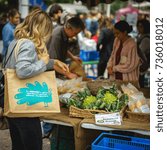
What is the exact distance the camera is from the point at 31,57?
2.87 metres

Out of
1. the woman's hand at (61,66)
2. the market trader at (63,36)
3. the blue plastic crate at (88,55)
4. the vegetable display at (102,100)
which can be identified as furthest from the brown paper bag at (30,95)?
→ the blue plastic crate at (88,55)

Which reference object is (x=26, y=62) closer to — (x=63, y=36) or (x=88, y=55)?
(x=63, y=36)

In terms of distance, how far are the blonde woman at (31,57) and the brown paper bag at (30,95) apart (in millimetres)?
65

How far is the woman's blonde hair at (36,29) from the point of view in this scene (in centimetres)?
293

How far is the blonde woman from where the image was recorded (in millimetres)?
2836

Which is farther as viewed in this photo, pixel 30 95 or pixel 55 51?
pixel 55 51

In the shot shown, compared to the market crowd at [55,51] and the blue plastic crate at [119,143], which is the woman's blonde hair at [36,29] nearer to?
the market crowd at [55,51]

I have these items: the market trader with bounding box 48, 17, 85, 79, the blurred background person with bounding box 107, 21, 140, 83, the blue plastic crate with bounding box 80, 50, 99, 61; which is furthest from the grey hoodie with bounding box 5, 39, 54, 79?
the blue plastic crate with bounding box 80, 50, 99, 61

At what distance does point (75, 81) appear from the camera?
13.7ft

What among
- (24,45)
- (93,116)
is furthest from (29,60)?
(93,116)

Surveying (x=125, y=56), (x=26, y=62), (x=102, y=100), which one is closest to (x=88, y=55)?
(x=125, y=56)

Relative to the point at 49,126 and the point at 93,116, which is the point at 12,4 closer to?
the point at 49,126

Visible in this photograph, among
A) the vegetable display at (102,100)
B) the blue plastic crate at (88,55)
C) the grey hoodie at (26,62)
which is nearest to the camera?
the grey hoodie at (26,62)

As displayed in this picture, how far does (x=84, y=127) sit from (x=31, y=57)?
2.54ft
